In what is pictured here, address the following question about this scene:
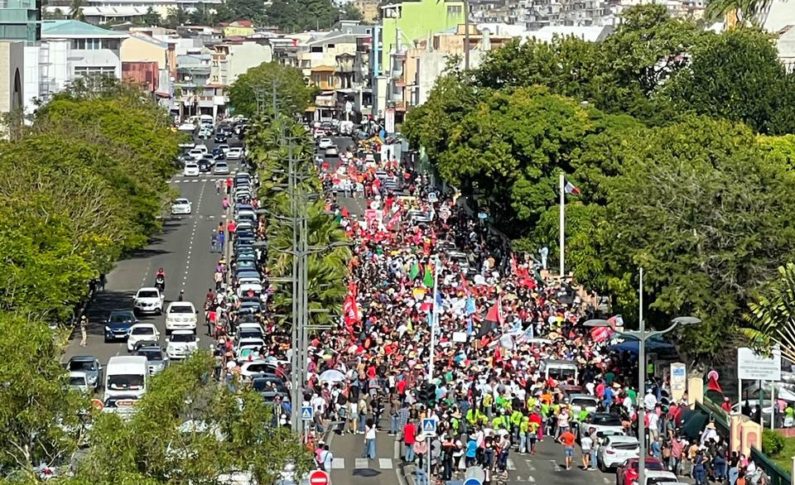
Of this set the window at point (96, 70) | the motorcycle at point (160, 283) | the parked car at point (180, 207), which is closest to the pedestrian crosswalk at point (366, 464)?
the motorcycle at point (160, 283)

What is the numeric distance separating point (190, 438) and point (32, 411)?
2.27 metres

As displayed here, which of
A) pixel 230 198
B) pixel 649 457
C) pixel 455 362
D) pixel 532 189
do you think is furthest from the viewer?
pixel 230 198

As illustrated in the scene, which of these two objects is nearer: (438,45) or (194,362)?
(194,362)

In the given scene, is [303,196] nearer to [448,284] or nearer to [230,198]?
[448,284]

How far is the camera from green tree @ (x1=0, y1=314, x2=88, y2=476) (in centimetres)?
3044

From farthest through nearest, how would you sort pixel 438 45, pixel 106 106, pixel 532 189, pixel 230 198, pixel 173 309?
pixel 438 45 < pixel 230 198 < pixel 106 106 < pixel 532 189 < pixel 173 309

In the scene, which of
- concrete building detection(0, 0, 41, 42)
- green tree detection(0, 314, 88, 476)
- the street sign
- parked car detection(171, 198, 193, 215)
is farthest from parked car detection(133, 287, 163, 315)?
concrete building detection(0, 0, 41, 42)

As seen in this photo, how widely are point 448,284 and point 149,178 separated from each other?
71.2 feet

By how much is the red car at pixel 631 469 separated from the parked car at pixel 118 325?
2588 cm

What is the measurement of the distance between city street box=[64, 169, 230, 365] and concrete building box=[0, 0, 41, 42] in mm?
20198

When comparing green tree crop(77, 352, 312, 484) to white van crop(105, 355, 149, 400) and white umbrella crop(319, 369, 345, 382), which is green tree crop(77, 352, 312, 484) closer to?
white van crop(105, 355, 149, 400)

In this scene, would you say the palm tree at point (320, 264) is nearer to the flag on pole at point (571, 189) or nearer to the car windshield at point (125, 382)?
the car windshield at point (125, 382)

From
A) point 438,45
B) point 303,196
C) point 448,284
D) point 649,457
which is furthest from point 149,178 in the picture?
point 438,45

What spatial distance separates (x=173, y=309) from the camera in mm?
71000
